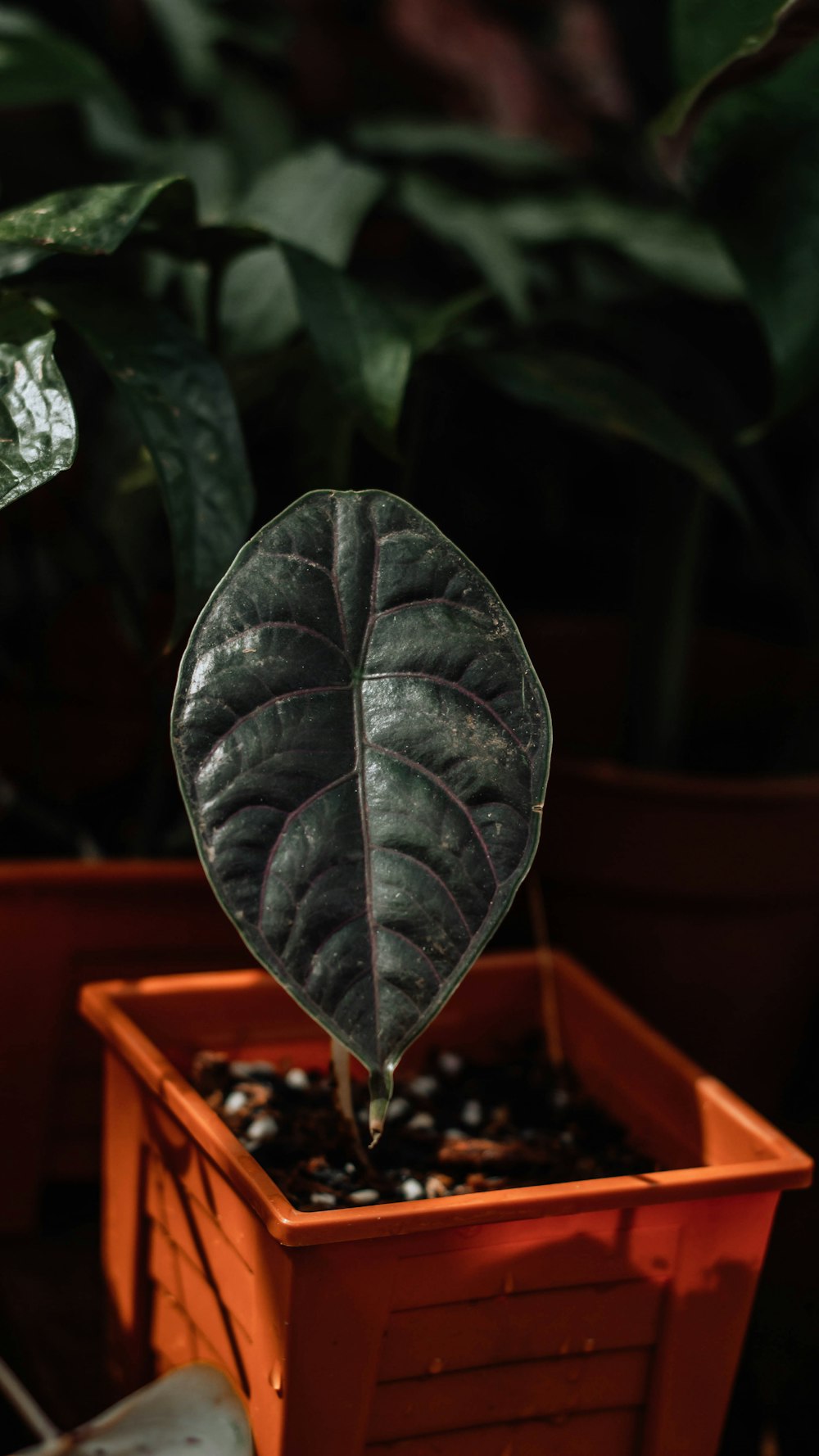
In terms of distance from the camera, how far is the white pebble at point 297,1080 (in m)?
0.73

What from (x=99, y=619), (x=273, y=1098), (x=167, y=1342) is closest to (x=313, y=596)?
(x=273, y=1098)

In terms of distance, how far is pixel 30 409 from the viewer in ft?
1.77

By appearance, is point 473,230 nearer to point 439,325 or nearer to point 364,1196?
point 439,325

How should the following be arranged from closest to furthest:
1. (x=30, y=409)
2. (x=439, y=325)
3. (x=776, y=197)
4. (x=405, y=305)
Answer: (x=30, y=409)
(x=439, y=325)
(x=776, y=197)
(x=405, y=305)

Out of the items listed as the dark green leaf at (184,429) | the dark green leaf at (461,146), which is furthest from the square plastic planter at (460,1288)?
the dark green leaf at (461,146)

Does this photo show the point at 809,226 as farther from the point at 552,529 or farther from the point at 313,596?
the point at 552,529

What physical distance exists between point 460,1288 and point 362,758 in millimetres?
251

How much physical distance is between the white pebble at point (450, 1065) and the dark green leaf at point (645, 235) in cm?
66

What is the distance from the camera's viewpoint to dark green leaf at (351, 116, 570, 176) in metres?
1.17

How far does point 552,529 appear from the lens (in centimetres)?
149

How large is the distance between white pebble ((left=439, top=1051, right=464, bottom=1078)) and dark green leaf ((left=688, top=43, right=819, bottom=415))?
0.47 m

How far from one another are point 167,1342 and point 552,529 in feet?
3.42

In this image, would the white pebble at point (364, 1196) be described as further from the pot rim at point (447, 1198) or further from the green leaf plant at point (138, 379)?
the green leaf plant at point (138, 379)

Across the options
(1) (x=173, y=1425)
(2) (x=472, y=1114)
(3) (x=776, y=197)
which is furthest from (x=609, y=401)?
(1) (x=173, y=1425)
